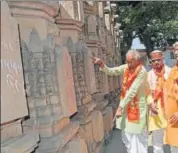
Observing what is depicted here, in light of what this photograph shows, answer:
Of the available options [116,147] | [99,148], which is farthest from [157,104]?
[116,147]

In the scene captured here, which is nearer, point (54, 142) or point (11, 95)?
point (11, 95)

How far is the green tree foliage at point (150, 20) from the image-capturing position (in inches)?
704

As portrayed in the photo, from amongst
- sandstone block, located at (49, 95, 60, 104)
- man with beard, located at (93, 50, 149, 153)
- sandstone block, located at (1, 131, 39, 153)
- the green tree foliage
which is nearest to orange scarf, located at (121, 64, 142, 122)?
man with beard, located at (93, 50, 149, 153)

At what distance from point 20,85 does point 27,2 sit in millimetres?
847

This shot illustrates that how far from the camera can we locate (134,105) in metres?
5.50

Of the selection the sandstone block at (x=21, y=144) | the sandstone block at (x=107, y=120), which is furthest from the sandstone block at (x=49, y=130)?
the sandstone block at (x=107, y=120)

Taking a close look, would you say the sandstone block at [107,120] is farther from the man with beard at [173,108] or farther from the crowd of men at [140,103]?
the man with beard at [173,108]

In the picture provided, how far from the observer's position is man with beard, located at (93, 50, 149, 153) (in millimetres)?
5406

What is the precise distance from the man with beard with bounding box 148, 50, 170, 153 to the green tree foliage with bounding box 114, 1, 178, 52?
1143 centimetres

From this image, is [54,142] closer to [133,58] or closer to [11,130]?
[11,130]

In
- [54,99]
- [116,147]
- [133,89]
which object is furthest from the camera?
[116,147]

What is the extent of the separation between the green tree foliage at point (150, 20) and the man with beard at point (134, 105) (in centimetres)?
1190

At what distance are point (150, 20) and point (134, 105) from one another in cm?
1371

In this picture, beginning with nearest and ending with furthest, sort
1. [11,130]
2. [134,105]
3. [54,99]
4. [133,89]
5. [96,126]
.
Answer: [11,130]
[54,99]
[133,89]
[134,105]
[96,126]
